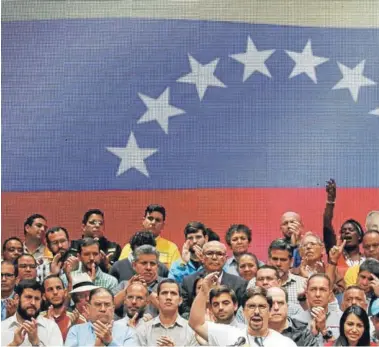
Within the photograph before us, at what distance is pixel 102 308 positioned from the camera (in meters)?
6.80

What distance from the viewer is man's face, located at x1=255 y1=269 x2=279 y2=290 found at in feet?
22.4

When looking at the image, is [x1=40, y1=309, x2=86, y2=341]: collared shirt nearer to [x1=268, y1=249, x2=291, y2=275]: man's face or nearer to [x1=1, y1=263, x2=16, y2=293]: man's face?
[x1=1, y1=263, x2=16, y2=293]: man's face

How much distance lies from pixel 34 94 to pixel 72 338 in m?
1.79

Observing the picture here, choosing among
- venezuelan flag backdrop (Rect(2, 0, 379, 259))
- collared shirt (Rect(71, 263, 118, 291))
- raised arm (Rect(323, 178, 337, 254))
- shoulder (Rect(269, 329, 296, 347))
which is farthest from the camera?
venezuelan flag backdrop (Rect(2, 0, 379, 259))

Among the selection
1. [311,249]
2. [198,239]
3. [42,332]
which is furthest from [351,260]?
[42,332]

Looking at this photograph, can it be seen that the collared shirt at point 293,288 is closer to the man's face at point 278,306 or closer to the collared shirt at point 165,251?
the man's face at point 278,306

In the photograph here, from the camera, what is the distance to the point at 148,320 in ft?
22.4

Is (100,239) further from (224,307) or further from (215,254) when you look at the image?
(224,307)

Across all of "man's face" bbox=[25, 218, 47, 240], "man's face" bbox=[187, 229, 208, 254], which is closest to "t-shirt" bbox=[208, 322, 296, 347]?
"man's face" bbox=[187, 229, 208, 254]

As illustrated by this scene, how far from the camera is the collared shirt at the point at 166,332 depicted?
6754 mm

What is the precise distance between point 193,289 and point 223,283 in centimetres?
18

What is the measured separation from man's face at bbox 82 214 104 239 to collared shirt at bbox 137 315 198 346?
32.3 inches

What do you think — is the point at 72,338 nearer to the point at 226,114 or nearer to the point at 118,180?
the point at 118,180

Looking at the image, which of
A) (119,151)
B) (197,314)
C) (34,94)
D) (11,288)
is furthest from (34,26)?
(197,314)
